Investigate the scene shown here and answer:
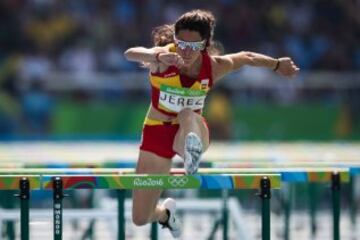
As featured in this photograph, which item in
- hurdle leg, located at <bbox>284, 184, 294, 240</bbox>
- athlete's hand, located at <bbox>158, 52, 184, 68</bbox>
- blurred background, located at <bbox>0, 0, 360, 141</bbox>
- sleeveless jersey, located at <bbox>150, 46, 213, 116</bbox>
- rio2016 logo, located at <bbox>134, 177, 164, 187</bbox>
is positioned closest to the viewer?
rio2016 logo, located at <bbox>134, 177, 164, 187</bbox>

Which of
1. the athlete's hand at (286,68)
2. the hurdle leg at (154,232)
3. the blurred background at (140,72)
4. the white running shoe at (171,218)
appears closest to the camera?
the athlete's hand at (286,68)

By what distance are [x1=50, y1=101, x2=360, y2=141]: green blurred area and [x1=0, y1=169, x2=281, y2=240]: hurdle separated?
11.9 meters

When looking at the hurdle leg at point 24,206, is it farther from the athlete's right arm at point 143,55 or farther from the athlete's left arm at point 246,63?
the athlete's left arm at point 246,63

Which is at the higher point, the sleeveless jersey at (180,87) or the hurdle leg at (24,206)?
the sleeveless jersey at (180,87)

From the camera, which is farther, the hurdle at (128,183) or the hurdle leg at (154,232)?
the hurdle leg at (154,232)

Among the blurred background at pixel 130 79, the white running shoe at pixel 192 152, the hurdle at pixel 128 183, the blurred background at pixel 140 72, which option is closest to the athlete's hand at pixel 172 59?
the white running shoe at pixel 192 152

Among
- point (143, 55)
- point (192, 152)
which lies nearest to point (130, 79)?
point (143, 55)

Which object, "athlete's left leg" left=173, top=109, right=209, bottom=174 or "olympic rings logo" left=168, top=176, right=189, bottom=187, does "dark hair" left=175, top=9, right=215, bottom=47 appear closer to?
"athlete's left leg" left=173, top=109, right=209, bottom=174

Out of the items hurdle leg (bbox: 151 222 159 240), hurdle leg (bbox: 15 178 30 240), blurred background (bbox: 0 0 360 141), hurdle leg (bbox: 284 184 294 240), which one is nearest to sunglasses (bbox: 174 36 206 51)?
hurdle leg (bbox: 15 178 30 240)

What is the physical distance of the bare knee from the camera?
8.70 m

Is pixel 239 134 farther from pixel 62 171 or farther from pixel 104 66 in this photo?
pixel 62 171

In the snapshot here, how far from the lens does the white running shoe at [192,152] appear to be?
328 inches

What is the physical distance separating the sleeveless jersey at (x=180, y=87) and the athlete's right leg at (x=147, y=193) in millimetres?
369

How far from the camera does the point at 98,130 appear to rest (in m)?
20.4
